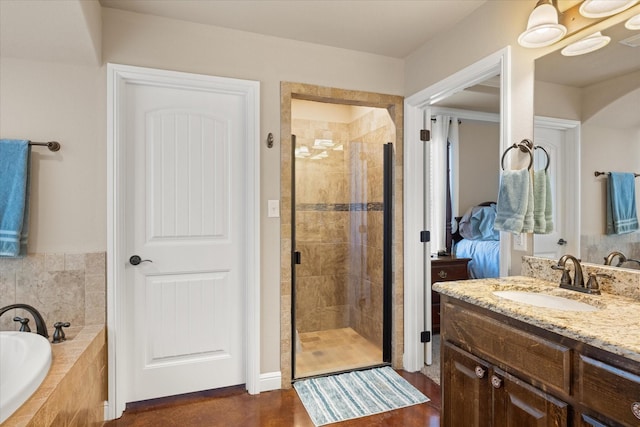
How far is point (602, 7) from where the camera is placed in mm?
1484

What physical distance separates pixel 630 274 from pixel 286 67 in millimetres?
2224

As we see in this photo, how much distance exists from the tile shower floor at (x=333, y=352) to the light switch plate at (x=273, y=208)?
47.4 inches

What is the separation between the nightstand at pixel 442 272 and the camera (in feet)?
11.3

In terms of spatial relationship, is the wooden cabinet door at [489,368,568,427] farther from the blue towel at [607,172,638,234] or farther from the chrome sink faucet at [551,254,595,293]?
the blue towel at [607,172,638,234]

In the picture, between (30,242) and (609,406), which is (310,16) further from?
(609,406)

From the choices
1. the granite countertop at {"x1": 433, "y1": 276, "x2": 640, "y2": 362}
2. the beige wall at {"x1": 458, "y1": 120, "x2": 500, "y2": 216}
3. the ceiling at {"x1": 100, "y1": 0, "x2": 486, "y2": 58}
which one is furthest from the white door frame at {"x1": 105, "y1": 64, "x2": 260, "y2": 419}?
the beige wall at {"x1": 458, "y1": 120, "x2": 500, "y2": 216}

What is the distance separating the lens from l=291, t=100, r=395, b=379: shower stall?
307 centimetres

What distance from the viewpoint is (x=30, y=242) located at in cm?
Result: 207

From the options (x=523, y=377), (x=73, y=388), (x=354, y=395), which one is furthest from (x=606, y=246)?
(x=73, y=388)

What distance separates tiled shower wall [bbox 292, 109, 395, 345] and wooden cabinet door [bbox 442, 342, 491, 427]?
1528mm

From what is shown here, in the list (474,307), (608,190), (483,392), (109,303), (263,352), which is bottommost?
(263,352)

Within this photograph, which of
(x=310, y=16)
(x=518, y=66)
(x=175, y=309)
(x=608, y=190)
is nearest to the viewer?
(x=608, y=190)

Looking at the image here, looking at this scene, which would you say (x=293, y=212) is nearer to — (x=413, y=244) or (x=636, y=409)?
(x=413, y=244)

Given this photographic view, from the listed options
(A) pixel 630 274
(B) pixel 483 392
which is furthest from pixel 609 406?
(A) pixel 630 274
